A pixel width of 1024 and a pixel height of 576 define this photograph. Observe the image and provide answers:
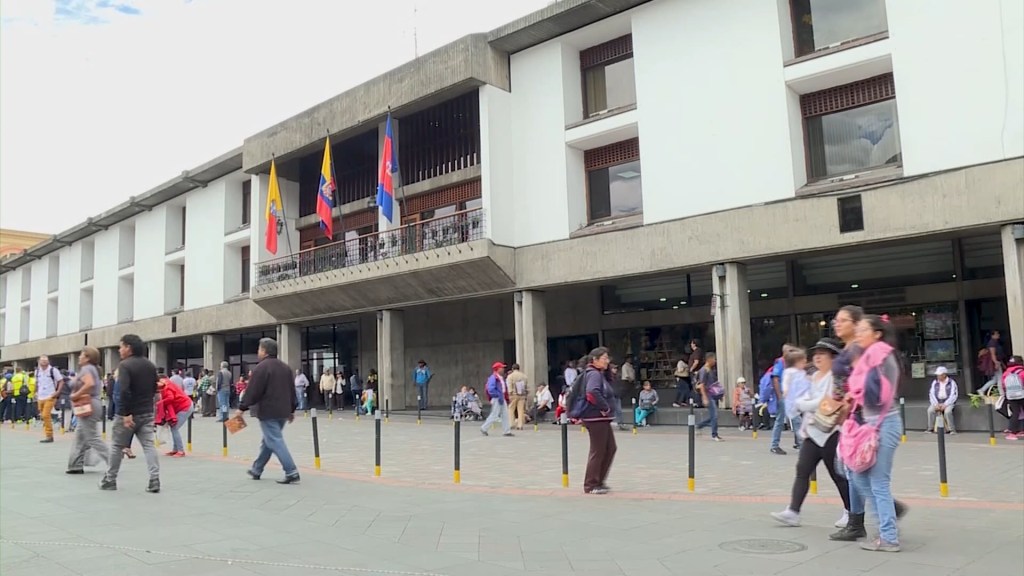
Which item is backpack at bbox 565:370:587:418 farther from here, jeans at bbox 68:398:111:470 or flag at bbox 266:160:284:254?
flag at bbox 266:160:284:254

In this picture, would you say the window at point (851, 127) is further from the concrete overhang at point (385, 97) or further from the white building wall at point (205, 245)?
the white building wall at point (205, 245)

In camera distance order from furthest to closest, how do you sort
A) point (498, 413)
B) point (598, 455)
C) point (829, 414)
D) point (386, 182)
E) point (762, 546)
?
point (386, 182), point (498, 413), point (598, 455), point (829, 414), point (762, 546)

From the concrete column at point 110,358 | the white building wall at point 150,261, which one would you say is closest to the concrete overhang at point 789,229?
the white building wall at point 150,261

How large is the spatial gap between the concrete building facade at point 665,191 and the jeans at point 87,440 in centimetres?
1296

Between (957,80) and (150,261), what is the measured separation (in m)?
37.2

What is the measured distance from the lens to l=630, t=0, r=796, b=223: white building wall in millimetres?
18734

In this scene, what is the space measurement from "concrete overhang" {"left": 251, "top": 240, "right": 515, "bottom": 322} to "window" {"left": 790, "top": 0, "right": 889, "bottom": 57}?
9.69 metres

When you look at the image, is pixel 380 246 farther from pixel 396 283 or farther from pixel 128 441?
pixel 128 441

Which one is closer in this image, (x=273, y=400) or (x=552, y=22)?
(x=273, y=400)

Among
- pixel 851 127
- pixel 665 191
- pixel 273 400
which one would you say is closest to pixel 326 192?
pixel 665 191

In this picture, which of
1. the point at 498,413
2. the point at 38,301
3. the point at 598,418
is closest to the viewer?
the point at 598,418

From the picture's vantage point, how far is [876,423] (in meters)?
6.18

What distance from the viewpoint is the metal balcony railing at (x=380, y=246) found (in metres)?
24.0

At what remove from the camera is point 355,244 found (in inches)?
1105
